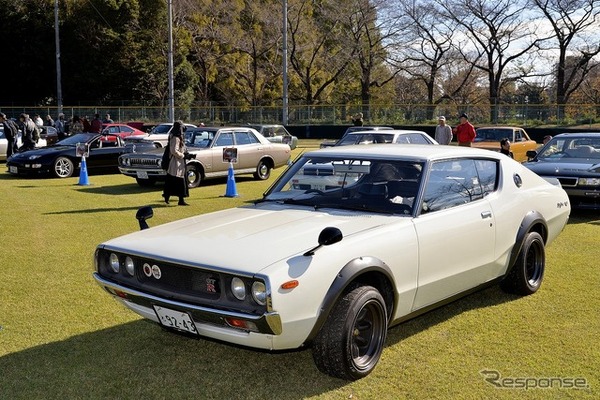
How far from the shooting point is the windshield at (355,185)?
4.72 metres

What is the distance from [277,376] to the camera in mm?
4203

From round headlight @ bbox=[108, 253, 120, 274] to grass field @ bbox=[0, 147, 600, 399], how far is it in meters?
0.44

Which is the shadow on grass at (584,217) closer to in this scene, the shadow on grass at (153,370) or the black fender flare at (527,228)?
the black fender flare at (527,228)

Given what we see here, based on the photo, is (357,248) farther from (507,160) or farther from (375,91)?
(375,91)

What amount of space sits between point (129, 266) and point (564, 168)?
8.63 metres

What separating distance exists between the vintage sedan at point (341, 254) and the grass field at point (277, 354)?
1.03 ft

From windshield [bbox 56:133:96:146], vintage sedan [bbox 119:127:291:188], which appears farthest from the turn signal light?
windshield [bbox 56:133:96:146]

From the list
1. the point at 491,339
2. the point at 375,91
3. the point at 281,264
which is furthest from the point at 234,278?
the point at 375,91

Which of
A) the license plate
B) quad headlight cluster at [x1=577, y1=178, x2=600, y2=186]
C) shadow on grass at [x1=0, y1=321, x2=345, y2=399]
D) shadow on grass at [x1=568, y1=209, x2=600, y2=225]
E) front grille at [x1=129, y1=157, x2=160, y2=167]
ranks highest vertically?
front grille at [x1=129, y1=157, x2=160, y2=167]

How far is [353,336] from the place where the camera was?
404 centimetres

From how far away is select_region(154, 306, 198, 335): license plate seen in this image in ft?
12.6

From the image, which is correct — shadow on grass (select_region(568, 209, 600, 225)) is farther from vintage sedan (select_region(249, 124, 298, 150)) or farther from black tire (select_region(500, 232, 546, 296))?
vintage sedan (select_region(249, 124, 298, 150))

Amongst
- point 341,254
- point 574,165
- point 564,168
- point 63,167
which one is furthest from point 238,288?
point 63,167

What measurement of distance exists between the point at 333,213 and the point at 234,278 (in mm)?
1246
